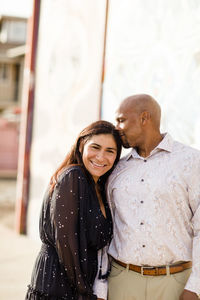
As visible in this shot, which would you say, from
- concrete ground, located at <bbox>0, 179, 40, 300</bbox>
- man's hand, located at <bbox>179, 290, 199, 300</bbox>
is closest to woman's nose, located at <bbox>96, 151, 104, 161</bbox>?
man's hand, located at <bbox>179, 290, 199, 300</bbox>

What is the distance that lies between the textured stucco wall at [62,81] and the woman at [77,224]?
8.80 ft

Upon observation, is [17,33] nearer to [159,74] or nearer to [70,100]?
[70,100]

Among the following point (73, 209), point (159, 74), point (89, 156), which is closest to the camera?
point (73, 209)

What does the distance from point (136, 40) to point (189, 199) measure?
7.86ft

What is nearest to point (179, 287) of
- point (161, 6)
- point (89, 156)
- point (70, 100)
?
point (89, 156)

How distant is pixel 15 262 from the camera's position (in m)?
5.32

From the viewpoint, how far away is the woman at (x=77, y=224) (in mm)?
2062

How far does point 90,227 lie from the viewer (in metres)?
2.13

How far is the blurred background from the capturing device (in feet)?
11.1

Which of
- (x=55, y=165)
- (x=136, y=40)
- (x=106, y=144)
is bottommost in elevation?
(x=55, y=165)

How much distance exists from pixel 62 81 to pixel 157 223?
4.00m

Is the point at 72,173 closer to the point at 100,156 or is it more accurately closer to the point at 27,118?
the point at 100,156

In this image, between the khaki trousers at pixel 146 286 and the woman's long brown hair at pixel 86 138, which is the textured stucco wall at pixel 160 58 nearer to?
the woman's long brown hair at pixel 86 138

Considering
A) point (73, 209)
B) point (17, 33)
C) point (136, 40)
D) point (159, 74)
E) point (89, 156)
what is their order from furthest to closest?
point (17, 33) → point (136, 40) → point (159, 74) → point (89, 156) → point (73, 209)
